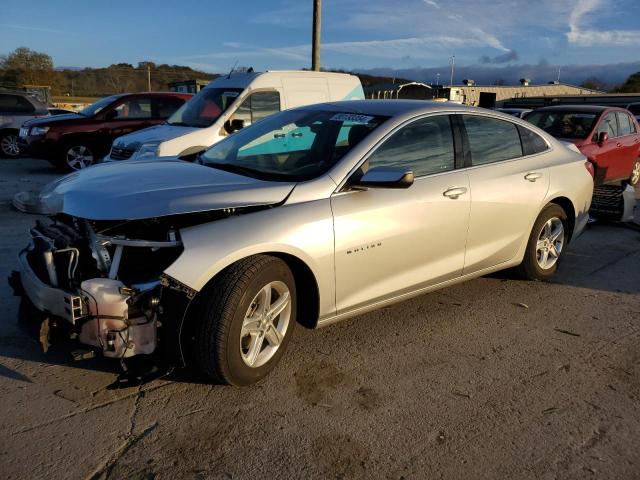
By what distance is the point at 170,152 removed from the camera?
765 centimetres

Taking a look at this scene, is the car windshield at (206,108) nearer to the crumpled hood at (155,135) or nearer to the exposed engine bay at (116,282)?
the crumpled hood at (155,135)

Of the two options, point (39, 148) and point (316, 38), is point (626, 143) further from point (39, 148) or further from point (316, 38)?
point (39, 148)

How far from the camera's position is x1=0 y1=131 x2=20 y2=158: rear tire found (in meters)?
14.3

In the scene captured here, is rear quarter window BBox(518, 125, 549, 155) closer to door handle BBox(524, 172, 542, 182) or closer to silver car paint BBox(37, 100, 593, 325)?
Result: silver car paint BBox(37, 100, 593, 325)

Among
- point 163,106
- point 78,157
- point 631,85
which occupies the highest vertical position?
point 631,85

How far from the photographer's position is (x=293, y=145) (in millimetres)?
4215

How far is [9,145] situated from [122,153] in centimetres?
801

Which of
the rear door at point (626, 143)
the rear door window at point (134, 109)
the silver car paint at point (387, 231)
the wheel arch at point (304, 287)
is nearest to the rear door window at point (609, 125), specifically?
the rear door at point (626, 143)

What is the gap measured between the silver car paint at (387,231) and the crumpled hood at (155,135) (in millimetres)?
4131

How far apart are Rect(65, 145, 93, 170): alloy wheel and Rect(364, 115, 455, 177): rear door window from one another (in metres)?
9.53

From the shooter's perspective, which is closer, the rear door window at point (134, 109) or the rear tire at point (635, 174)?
the rear tire at point (635, 174)

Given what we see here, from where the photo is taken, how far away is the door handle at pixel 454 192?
4.02m

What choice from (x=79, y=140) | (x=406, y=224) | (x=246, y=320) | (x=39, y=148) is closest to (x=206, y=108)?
(x=79, y=140)

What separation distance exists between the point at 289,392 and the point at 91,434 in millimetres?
1094
